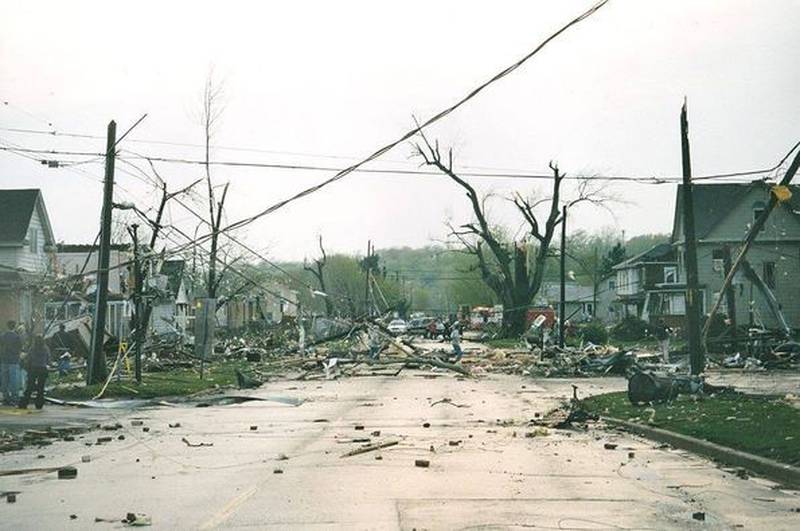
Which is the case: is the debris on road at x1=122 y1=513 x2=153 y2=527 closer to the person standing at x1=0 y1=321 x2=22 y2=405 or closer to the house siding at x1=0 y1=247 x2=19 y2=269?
the person standing at x1=0 y1=321 x2=22 y2=405

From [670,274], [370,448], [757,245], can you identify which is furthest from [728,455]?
[670,274]

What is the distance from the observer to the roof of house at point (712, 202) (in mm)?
76938

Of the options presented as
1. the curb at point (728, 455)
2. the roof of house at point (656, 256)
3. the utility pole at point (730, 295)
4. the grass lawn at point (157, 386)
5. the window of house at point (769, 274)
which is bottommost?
the curb at point (728, 455)

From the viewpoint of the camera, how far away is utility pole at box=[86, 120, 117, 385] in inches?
1164

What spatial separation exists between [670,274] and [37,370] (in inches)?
2850

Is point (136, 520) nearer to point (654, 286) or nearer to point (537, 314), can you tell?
point (537, 314)

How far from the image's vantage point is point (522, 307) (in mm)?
78062

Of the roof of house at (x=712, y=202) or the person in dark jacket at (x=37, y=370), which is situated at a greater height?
the roof of house at (x=712, y=202)

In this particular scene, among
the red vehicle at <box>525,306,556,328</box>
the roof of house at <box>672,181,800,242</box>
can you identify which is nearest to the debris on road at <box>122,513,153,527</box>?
the red vehicle at <box>525,306,556,328</box>

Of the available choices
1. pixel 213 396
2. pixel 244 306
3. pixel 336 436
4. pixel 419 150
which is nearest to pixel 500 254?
pixel 419 150

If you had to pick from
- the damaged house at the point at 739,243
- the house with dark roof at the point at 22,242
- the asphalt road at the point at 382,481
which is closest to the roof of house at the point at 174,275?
the house with dark roof at the point at 22,242

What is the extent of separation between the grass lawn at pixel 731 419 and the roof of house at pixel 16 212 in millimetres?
36518

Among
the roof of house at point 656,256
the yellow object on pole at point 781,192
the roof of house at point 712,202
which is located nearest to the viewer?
the yellow object on pole at point 781,192

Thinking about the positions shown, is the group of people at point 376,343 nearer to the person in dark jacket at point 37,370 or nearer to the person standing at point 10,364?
the person standing at point 10,364
